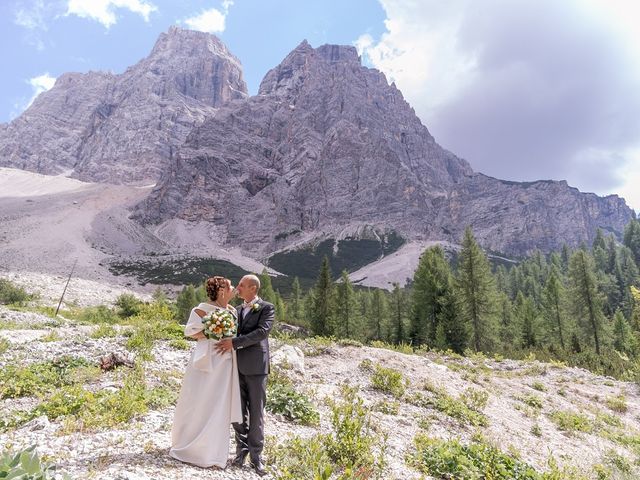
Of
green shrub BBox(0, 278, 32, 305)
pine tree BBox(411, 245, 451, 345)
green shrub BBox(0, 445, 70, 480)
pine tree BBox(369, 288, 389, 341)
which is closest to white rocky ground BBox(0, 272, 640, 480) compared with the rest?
green shrub BBox(0, 445, 70, 480)

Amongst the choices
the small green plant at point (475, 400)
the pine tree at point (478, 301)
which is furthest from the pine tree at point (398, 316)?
the small green plant at point (475, 400)

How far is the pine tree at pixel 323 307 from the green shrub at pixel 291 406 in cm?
3558

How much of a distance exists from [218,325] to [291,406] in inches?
140

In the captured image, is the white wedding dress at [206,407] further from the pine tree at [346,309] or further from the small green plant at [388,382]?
the pine tree at [346,309]

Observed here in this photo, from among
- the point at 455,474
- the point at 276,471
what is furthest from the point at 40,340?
the point at 455,474

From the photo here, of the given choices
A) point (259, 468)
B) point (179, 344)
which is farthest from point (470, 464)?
point (179, 344)

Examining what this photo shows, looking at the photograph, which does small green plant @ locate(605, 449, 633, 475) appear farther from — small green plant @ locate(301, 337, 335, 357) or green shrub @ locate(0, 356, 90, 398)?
green shrub @ locate(0, 356, 90, 398)

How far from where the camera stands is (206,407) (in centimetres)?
514

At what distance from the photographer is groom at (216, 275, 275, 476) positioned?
5188 mm

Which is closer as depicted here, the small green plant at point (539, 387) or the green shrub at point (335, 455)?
the green shrub at point (335, 455)

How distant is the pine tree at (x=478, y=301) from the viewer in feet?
107

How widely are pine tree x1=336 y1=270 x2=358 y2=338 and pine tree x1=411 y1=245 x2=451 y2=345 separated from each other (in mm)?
11961

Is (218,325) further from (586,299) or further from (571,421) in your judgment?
(586,299)

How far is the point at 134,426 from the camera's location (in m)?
5.89
